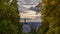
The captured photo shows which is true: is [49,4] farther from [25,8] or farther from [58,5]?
[25,8]

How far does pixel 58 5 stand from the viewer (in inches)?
369

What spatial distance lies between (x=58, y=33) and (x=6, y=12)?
5.62m

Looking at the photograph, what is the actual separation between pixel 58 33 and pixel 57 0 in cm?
129

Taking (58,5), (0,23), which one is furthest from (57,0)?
(0,23)

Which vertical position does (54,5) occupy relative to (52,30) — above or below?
above

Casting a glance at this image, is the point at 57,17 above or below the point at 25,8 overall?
above

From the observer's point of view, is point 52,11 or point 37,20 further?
point 37,20

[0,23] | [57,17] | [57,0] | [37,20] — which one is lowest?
[37,20]

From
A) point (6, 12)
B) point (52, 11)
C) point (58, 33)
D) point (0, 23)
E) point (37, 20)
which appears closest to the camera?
point (58, 33)

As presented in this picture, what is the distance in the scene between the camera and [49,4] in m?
10.0

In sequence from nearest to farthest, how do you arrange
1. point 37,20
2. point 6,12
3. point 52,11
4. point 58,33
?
point 58,33
point 52,11
point 6,12
point 37,20

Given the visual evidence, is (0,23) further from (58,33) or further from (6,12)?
(58,33)

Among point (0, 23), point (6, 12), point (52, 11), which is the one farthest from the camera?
point (6, 12)

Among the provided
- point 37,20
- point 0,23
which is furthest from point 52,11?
point 37,20
